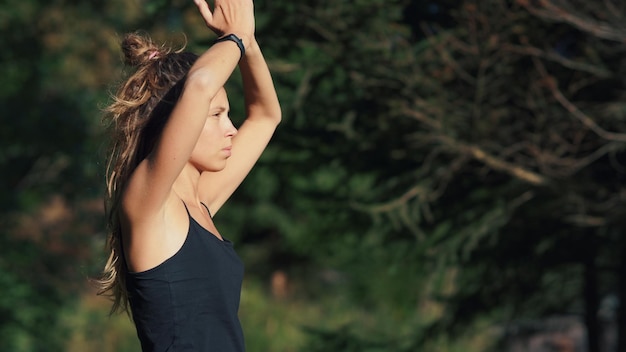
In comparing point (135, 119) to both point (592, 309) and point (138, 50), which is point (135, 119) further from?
point (592, 309)

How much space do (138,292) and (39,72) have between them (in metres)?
12.8

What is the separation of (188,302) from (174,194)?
0.25 metres

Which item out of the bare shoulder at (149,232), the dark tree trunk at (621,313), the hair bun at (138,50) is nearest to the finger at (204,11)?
the hair bun at (138,50)

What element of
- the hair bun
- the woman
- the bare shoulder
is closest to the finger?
the woman

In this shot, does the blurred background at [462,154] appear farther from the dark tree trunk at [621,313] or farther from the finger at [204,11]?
the finger at [204,11]

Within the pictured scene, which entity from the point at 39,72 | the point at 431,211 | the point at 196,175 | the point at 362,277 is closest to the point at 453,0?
the point at 431,211

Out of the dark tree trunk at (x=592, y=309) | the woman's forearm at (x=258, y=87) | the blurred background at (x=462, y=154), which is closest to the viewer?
the woman's forearm at (x=258, y=87)

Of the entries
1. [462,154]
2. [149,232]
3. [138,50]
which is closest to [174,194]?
[149,232]

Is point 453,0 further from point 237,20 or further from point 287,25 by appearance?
point 237,20

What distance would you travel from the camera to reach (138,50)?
Result: 2518mm

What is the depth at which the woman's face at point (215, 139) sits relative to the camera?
2406mm

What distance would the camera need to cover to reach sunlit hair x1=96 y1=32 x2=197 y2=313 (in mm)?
2381

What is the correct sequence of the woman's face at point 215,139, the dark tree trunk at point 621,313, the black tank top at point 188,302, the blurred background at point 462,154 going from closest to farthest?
1. the black tank top at point 188,302
2. the woman's face at point 215,139
3. the blurred background at point 462,154
4. the dark tree trunk at point 621,313

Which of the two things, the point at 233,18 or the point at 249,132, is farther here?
the point at 249,132
